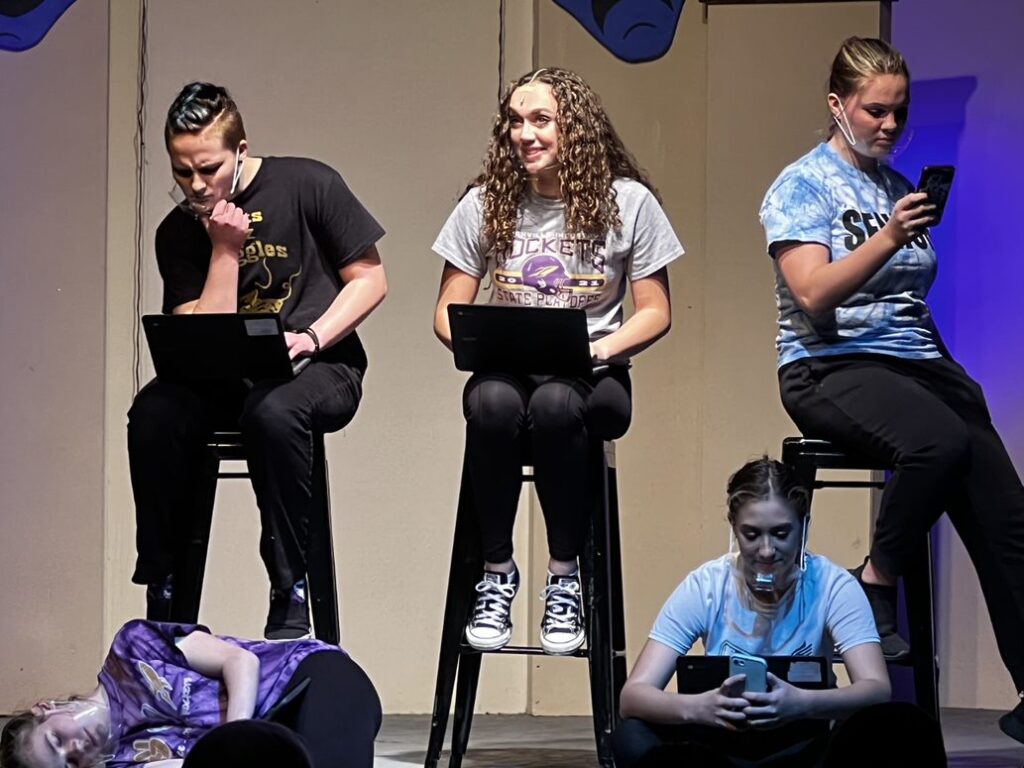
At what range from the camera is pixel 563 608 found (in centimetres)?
326

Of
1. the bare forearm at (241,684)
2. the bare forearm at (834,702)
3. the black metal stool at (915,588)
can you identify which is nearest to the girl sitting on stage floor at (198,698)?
the bare forearm at (241,684)

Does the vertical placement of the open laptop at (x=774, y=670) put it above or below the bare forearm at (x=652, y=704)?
above

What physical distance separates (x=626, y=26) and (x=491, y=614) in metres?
1.87

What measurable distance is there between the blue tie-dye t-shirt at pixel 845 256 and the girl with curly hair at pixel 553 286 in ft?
0.87

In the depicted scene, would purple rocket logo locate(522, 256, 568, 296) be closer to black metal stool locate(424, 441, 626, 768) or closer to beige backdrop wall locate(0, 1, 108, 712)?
black metal stool locate(424, 441, 626, 768)

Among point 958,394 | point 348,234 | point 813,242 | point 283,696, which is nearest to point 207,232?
point 348,234

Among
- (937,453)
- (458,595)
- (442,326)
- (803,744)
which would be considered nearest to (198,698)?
(458,595)

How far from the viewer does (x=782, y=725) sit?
2.78 meters

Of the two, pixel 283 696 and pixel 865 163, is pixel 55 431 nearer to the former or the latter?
pixel 283 696

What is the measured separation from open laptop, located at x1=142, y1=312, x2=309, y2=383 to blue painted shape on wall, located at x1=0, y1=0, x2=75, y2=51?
1.66 metres

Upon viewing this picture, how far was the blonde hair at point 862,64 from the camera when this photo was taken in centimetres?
328

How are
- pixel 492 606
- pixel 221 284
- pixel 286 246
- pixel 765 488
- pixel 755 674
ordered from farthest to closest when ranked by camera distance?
pixel 286 246 → pixel 221 284 → pixel 492 606 → pixel 765 488 → pixel 755 674

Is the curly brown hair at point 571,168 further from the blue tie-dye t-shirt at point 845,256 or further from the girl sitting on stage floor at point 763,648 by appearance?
the girl sitting on stage floor at point 763,648

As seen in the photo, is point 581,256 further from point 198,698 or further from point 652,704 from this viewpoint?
point 198,698
